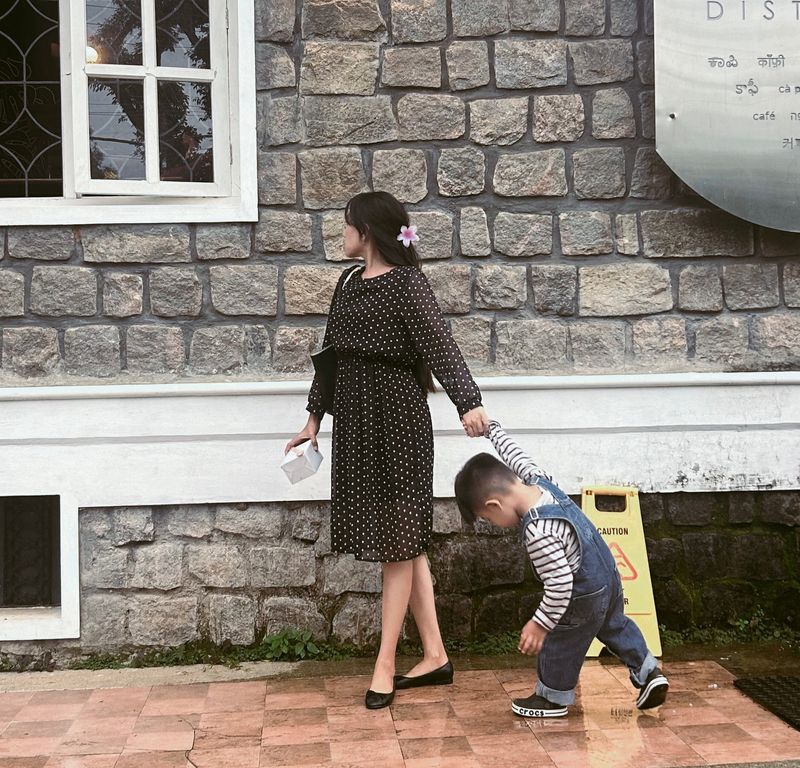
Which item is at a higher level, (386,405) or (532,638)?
(386,405)

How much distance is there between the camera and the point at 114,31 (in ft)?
14.6

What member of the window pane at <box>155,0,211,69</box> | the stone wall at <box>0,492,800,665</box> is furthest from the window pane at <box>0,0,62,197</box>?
the stone wall at <box>0,492,800,665</box>

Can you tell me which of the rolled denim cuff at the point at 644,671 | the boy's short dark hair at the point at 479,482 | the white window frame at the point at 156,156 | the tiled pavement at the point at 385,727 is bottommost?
the tiled pavement at the point at 385,727

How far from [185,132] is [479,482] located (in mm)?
2162

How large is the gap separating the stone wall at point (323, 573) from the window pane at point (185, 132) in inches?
57.6

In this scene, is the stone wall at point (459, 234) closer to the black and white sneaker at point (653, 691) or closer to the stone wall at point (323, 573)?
the stone wall at point (323, 573)

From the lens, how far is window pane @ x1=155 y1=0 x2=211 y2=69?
4.49 metres

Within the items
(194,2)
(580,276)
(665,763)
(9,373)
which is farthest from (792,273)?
(9,373)

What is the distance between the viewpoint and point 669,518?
4.59 m

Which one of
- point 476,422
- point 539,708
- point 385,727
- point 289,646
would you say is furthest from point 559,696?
point 289,646

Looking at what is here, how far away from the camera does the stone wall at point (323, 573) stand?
439 centimetres

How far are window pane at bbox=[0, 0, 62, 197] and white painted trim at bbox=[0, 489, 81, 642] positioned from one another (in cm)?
138

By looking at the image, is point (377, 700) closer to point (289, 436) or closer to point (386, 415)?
point (386, 415)

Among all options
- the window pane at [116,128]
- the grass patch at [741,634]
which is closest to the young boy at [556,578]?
the grass patch at [741,634]
